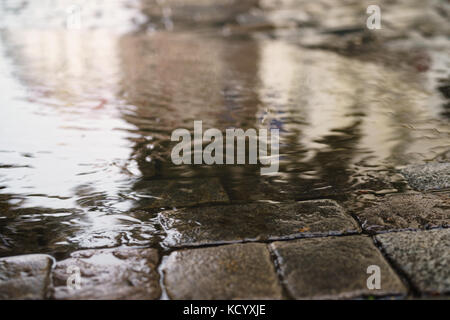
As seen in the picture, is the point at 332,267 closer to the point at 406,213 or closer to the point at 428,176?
the point at 406,213

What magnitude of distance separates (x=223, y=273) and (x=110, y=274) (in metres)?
0.44

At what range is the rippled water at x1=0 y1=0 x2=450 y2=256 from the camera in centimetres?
230

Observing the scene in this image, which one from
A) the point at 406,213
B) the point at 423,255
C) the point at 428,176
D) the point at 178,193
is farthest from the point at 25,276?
the point at 428,176

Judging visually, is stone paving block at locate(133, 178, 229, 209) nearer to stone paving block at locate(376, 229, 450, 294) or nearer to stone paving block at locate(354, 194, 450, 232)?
stone paving block at locate(354, 194, 450, 232)

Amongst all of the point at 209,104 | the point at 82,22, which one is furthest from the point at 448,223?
the point at 82,22

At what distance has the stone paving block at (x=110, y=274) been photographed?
165 centimetres

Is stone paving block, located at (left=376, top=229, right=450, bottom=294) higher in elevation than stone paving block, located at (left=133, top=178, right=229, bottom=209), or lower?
lower

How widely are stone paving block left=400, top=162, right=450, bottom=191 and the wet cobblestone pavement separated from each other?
1 centimetres

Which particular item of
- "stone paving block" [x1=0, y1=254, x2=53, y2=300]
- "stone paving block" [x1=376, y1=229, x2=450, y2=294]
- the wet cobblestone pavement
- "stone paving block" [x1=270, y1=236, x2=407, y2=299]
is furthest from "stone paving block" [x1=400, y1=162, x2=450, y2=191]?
"stone paving block" [x1=0, y1=254, x2=53, y2=300]

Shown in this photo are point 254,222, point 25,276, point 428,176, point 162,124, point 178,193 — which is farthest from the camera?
point 162,124

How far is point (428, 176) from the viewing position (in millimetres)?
2570

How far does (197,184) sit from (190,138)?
2.53 ft

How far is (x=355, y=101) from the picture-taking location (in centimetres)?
414

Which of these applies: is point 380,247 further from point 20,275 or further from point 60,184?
point 60,184
